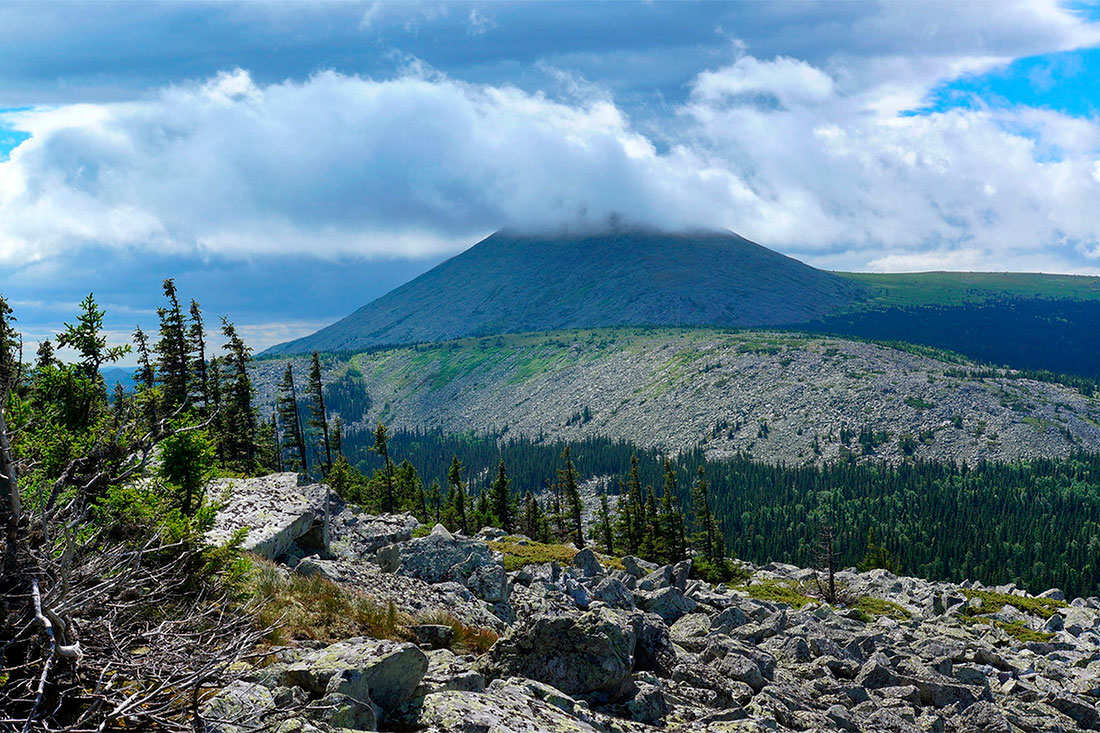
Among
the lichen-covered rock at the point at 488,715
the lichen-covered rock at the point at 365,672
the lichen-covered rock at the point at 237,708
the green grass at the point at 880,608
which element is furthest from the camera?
the green grass at the point at 880,608

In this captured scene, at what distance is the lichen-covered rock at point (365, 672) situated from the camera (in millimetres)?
12461

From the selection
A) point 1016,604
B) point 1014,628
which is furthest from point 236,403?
point 1016,604

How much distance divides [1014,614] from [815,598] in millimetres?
20876

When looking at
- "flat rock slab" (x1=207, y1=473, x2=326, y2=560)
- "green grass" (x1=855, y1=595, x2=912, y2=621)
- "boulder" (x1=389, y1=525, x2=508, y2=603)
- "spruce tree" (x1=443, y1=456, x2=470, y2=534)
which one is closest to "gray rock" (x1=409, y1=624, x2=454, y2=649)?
"flat rock slab" (x1=207, y1=473, x2=326, y2=560)

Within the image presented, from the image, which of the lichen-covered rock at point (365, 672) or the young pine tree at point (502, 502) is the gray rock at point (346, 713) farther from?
the young pine tree at point (502, 502)

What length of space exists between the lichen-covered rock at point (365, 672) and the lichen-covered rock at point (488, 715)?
1.72 ft

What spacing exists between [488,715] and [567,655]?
5.81 m

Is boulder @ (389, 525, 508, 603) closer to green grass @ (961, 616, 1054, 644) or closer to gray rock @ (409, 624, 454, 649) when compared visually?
gray rock @ (409, 624, 454, 649)

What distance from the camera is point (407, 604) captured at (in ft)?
79.4

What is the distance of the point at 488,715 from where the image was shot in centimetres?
1334

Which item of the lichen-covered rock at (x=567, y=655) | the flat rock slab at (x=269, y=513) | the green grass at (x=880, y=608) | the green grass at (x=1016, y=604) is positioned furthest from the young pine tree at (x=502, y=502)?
the lichen-covered rock at (x=567, y=655)

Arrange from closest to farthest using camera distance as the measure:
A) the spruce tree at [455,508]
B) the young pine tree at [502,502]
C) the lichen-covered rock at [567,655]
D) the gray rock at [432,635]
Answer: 1. the lichen-covered rock at [567,655]
2. the gray rock at [432,635]
3. the spruce tree at [455,508]
4. the young pine tree at [502,502]

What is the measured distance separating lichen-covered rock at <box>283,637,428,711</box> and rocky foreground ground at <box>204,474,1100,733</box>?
0.03m

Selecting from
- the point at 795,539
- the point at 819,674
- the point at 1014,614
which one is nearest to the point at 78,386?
the point at 819,674
